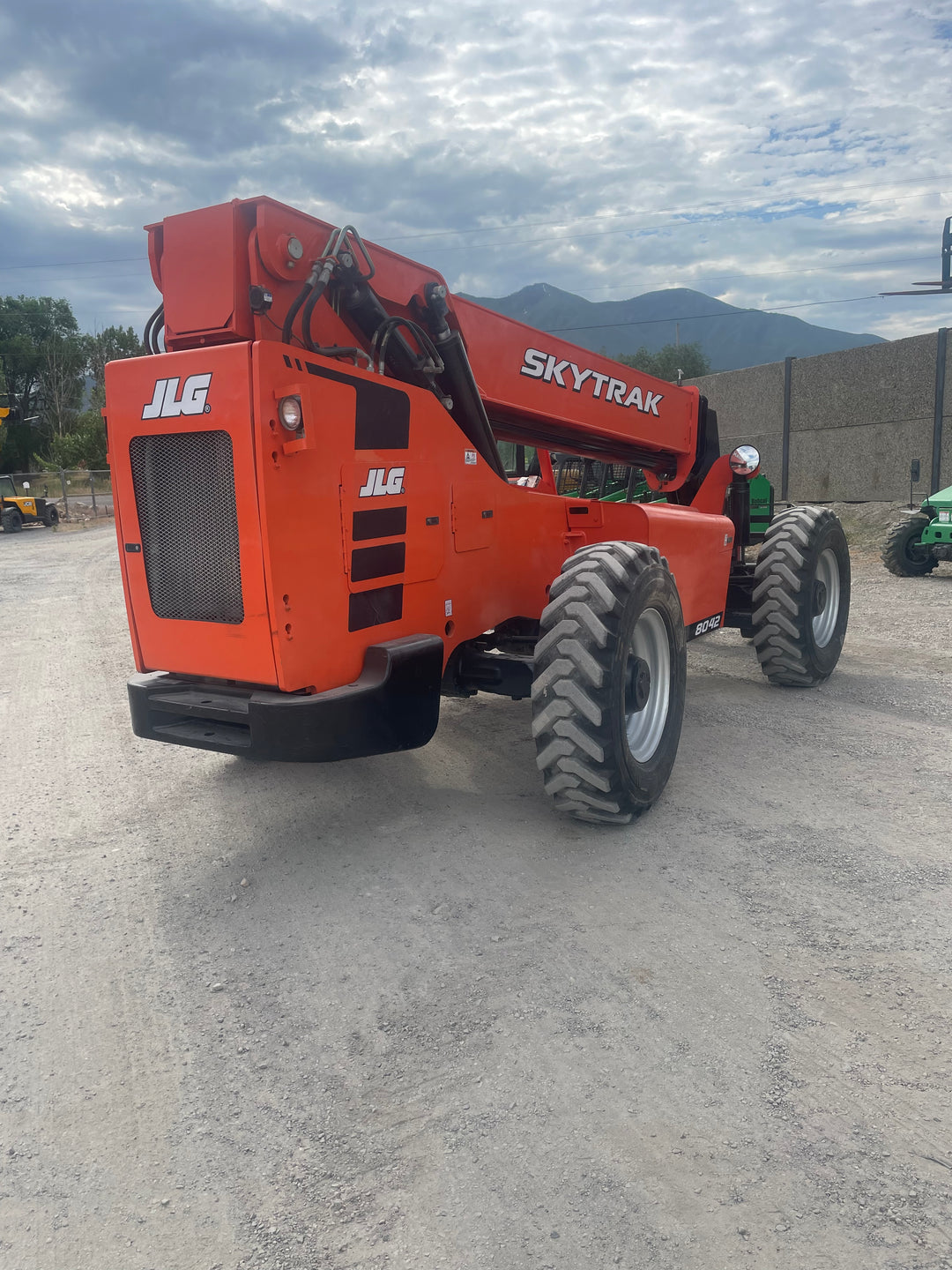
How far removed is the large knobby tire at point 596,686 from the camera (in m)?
3.83

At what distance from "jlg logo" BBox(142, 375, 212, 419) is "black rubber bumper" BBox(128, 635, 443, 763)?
1.14 metres

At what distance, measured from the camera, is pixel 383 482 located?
12.5 ft

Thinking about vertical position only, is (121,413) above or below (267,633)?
above

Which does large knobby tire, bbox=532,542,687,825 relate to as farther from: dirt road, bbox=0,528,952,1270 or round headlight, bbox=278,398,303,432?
round headlight, bbox=278,398,303,432

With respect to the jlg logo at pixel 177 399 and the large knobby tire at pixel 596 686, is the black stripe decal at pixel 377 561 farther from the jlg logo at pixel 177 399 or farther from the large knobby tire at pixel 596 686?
the jlg logo at pixel 177 399

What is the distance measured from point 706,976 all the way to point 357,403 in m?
2.54

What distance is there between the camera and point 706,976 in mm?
2900

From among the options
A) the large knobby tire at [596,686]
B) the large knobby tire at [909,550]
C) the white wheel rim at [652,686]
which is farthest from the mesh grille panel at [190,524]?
the large knobby tire at [909,550]

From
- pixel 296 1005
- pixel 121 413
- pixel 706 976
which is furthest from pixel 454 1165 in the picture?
pixel 121 413

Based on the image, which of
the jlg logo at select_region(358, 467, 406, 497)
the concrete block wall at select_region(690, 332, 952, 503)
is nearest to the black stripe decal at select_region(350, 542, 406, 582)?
the jlg logo at select_region(358, 467, 406, 497)

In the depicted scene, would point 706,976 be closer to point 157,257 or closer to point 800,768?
point 800,768

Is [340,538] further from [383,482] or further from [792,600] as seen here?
[792,600]

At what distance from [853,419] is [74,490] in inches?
1371

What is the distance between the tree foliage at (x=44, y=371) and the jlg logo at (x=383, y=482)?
55.7m
